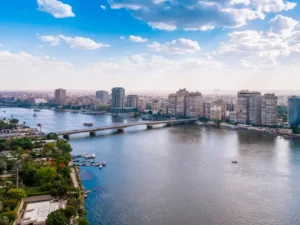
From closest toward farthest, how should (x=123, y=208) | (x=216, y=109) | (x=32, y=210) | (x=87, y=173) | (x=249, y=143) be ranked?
1. (x=32, y=210)
2. (x=123, y=208)
3. (x=87, y=173)
4. (x=249, y=143)
5. (x=216, y=109)

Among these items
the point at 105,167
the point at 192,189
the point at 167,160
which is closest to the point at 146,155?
the point at 167,160

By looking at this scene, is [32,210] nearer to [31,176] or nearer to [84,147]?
[31,176]

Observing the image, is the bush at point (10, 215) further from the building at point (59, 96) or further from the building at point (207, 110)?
the building at point (59, 96)

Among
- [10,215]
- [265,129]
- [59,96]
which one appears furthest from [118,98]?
[10,215]

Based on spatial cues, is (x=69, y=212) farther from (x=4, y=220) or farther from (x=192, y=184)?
(x=192, y=184)

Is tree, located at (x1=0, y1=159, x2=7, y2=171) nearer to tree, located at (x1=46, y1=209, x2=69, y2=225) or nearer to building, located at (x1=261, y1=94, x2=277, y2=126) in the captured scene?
tree, located at (x1=46, y1=209, x2=69, y2=225)

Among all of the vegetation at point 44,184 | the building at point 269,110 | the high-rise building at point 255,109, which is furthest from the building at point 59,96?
the vegetation at point 44,184
